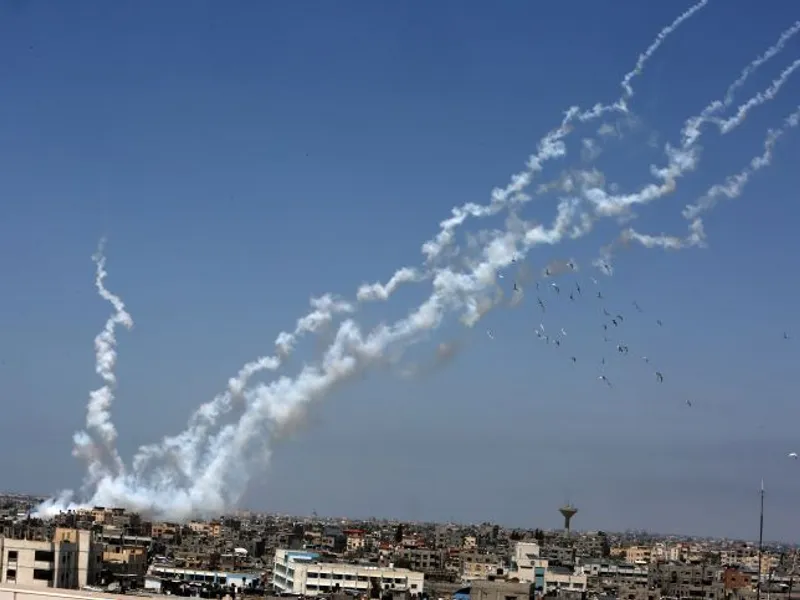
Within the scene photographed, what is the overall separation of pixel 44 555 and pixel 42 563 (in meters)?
0.40

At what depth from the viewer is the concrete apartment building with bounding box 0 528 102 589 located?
58.5 meters

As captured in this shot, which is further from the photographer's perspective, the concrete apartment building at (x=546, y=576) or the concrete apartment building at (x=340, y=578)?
the concrete apartment building at (x=546, y=576)

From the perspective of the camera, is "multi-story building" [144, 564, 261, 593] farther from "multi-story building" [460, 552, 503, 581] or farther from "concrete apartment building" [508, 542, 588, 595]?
"multi-story building" [460, 552, 503, 581]

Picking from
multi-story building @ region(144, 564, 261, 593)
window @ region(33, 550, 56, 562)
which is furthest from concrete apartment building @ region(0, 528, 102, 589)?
multi-story building @ region(144, 564, 261, 593)

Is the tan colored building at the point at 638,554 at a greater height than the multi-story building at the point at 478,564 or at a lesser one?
lesser

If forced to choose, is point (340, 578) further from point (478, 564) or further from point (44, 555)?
point (44, 555)

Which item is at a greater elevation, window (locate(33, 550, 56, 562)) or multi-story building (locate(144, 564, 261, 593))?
window (locate(33, 550, 56, 562))

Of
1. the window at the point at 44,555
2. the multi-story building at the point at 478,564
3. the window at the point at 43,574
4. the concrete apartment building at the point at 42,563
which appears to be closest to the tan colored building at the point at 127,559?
the concrete apartment building at the point at 42,563

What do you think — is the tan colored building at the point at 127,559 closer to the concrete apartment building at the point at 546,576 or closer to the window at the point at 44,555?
the window at the point at 44,555

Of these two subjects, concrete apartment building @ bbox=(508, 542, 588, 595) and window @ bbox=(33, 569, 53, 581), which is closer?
window @ bbox=(33, 569, 53, 581)

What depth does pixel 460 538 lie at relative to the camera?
189375mm

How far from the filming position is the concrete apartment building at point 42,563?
5853cm

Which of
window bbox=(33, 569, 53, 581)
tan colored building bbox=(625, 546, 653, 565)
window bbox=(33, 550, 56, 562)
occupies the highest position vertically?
window bbox=(33, 550, 56, 562)

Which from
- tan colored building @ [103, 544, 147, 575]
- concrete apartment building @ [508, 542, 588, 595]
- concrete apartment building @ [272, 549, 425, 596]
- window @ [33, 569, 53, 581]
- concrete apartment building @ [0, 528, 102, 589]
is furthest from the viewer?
concrete apartment building @ [508, 542, 588, 595]
